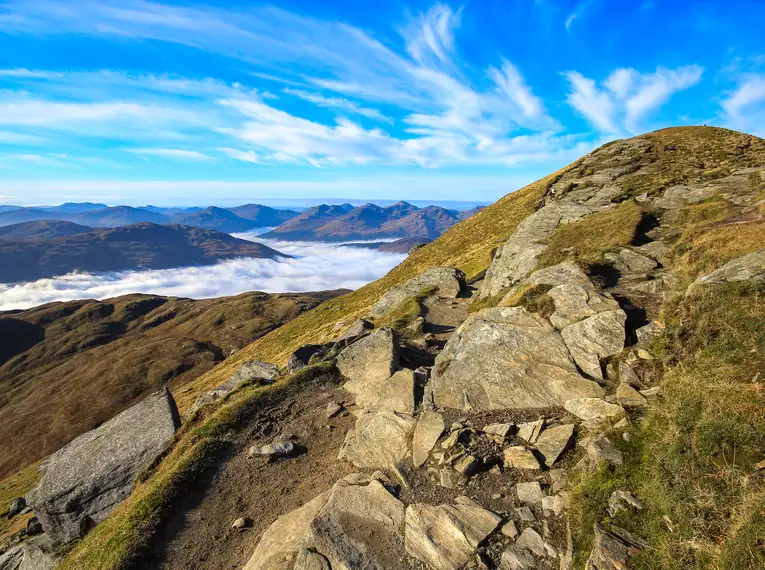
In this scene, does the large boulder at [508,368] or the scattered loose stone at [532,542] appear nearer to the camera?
the scattered loose stone at [532,542]

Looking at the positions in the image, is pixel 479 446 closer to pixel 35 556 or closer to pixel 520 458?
pixel 520 458

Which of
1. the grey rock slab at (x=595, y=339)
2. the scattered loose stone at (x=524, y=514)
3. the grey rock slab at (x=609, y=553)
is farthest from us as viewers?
the grey rock slab at (x=595, y=339)

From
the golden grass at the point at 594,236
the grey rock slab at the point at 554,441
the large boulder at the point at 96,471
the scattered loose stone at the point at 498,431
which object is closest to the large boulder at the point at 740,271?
the golden grass at the point at 594,236

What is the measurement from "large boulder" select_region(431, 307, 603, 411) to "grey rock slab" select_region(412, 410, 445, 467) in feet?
3.76

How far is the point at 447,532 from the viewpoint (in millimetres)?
11391

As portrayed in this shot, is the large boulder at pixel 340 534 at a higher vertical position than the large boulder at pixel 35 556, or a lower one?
higher

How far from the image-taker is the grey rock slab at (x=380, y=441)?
51.3ft

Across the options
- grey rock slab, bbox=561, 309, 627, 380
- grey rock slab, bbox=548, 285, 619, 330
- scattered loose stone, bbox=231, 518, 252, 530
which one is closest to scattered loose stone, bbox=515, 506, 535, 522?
grey rock slab, bbox=561, 309, 627, 380

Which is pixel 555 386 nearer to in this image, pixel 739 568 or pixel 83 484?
pixel 739 568

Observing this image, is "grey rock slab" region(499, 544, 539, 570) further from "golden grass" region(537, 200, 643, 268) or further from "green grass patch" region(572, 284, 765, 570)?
"golden grass" region(537, 200, 643, 268)

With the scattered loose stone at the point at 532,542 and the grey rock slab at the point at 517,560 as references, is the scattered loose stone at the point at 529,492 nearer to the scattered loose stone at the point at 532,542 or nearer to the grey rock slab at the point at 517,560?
the scattered loose stone at the point at 532,542

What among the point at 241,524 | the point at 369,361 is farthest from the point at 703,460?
the point at 369,361

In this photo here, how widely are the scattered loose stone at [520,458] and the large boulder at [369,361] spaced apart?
31.9 feet

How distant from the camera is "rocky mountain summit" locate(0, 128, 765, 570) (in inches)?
371
